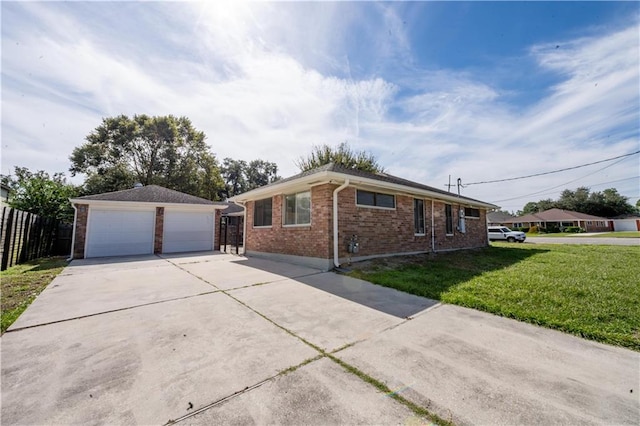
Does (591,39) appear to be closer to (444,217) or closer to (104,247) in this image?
(444,217)

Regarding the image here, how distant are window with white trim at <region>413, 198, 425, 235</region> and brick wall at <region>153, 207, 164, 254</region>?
38.4 ft

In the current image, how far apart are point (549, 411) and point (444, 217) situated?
10.3 m

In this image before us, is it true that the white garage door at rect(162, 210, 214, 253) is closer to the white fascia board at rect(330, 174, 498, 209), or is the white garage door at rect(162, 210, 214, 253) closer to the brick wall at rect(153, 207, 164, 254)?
the brick wall at rect(153, 207, 164, 254)

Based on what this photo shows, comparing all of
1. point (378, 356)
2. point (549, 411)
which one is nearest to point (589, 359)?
point (549, 411)

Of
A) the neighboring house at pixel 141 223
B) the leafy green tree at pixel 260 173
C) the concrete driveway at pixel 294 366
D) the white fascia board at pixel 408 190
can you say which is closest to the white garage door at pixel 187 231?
the neighboring house at pixel 141 223

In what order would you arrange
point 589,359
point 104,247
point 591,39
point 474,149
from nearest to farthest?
point 589,359 < point 591,39 < point 104,247 < point 474,149

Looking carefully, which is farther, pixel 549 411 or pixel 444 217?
pixel 444 217

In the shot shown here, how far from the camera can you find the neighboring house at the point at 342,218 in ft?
23.0

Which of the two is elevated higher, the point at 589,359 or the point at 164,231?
the point at 164,231

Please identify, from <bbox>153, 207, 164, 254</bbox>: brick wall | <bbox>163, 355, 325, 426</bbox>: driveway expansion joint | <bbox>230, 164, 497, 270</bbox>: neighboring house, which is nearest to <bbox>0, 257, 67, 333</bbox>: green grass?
<bbox>163, 355, 325, 426</bbox>: driveway expansion joint

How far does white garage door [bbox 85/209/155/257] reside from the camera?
1067 cm

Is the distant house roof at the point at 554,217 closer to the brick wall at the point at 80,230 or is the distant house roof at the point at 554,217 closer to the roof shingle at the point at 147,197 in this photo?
the roof shingle at the point at 147,197

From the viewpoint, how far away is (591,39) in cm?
748

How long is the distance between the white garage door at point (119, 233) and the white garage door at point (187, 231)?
2.18 ft
